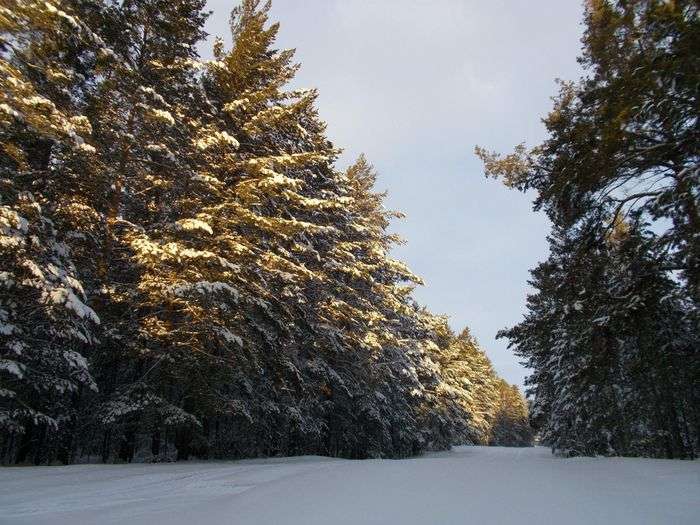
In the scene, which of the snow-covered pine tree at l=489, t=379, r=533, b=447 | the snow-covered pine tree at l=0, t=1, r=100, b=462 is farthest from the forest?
the snow-covered pine tree at l=489, t=379, r=533, b=447

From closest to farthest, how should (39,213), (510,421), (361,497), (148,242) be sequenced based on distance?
(361,497) → (39,213) → (148,242) → (510,421)

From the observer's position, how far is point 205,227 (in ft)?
34.0

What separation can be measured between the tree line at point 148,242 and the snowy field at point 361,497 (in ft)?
10.3

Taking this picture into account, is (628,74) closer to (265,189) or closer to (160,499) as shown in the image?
(265,189)

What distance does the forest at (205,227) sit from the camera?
27.3 feet

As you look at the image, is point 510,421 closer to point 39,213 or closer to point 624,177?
point 624,177

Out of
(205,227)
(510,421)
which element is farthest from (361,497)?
(510,421)

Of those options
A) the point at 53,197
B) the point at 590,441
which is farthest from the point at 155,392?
the point at 590,441

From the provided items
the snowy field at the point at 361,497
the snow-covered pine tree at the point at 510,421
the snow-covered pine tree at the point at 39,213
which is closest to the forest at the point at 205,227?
the snow-covered pine tree at the point at 39,213

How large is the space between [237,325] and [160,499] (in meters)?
6.89

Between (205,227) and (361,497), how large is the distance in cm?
730

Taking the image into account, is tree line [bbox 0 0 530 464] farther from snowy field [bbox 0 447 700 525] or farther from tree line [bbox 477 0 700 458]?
tree line [bbox 477 0 700 458]

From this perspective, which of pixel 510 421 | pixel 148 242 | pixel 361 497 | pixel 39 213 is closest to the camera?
pixel 361 497

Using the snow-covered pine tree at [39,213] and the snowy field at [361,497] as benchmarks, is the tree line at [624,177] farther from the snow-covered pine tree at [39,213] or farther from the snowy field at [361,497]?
the snow-covered pine tree at [39,213]
